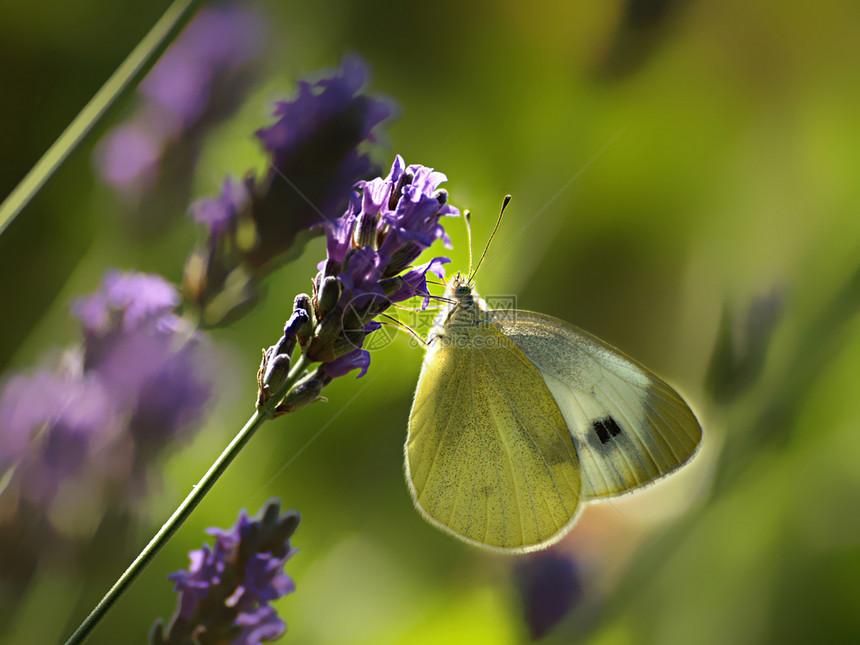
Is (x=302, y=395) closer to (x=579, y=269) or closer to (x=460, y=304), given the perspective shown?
(x=460, y=304)

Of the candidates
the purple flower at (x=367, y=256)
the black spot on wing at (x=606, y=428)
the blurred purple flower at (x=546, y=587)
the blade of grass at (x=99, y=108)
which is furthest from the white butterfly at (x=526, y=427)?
the blade of grass at (x=99, y=108)

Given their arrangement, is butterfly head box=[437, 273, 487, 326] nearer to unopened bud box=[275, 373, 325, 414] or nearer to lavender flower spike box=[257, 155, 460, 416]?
lavender flower spike box=[257, 155, 460, 416]

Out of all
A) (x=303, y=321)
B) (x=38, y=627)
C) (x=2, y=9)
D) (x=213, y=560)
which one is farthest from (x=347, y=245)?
(x=2, y=9)

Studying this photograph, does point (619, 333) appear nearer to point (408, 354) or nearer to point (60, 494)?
point (408, 354)

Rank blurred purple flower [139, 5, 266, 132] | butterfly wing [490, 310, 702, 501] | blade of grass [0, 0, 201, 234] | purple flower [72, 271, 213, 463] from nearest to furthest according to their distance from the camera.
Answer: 1. blade of grass [0, 0, 201, 234]
2. purple flower [72, 271, 213, 463]
3. blurred purple flower [139, 5, 266, 132]
4. butterfly wing [490, 310, 702, 501]

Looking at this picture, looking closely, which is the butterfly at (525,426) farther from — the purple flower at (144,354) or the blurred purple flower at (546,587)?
the purple flower at (144,354)

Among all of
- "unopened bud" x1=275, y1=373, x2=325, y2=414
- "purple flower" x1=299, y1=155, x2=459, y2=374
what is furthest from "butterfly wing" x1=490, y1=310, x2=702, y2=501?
"unopened bud" x1=275, y1=373, x2=325, y2=414

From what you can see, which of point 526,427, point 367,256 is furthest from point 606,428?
point 367,256
